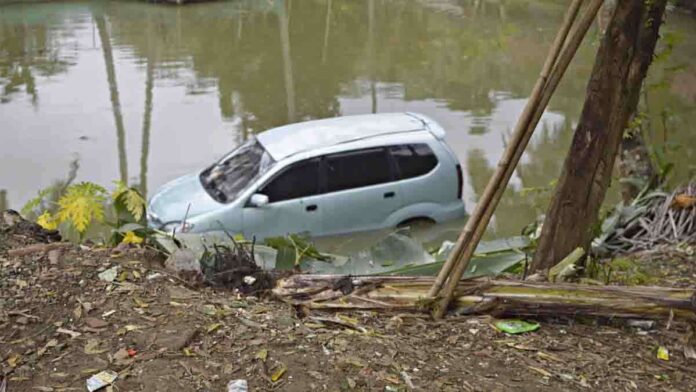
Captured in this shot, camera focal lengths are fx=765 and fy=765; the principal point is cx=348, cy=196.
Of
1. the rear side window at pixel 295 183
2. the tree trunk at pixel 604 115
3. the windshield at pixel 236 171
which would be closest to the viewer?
the tree trunk at pixel 604 115

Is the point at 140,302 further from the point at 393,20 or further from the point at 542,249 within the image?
the point at 393,20

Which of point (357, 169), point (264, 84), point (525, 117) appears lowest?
point (264, 84)

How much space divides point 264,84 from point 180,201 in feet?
28.1

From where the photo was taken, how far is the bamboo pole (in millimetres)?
3174

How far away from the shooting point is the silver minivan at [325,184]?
8.28 m

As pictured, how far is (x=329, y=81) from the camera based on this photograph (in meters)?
17.4

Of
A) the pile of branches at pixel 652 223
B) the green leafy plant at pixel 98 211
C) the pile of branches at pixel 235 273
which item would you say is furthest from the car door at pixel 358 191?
the pile of branches at pixel 235 273

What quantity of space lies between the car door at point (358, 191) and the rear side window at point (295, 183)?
143 mm

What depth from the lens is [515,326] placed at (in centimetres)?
322

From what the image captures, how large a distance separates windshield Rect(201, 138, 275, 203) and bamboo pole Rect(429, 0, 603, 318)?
17.5 feet

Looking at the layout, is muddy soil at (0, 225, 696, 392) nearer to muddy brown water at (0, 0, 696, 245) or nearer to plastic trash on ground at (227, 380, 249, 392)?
plastic trash on ground at (227, 380, 249, 392)

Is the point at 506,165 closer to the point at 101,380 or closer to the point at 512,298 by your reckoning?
the point at 512,298

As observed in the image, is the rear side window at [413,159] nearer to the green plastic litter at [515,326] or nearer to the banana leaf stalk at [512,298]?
the banana leaf stalk at [512,298]

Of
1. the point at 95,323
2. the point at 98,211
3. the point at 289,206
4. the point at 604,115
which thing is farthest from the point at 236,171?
the point at 95,323
